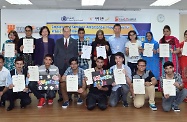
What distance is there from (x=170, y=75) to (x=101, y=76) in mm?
1246

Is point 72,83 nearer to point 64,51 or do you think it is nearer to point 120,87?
point 64,51

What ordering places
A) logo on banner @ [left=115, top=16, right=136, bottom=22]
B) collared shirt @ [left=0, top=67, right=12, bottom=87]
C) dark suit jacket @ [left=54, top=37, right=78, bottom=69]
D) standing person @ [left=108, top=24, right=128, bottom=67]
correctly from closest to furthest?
collared shirt @ [left=0, top=67, right=12, bottom=87], dark suit jacket @ [left=54, top=37, right=78, bottom=69], standing person @ [left=108, top=24, right=128, bottom=67], logo on banner @ [left=115, top=16, right=136, bottom=22]

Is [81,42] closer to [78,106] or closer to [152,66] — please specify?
[78,106]

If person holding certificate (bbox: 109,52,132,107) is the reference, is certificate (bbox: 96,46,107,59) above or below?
above

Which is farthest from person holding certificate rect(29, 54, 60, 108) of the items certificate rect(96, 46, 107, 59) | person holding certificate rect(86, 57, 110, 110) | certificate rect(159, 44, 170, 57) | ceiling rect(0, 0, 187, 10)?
ceiling rect(0, 0, 187, 10)

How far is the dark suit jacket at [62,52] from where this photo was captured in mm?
4871

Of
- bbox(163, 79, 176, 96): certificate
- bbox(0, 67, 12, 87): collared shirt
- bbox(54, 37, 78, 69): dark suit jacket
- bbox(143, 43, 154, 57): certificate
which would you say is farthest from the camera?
bbox(143, 43, 154, 57): certificate

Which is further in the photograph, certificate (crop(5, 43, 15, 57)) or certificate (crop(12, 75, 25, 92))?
certificate (crop(5, 43, 15, 57))

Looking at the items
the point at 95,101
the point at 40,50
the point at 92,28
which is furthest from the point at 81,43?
the point at 92,28

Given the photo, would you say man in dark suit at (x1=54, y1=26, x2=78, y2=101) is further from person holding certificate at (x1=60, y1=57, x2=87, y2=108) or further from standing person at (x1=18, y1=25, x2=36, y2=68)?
standing person at (x1=18, y1=25, x2=36, y2=68)

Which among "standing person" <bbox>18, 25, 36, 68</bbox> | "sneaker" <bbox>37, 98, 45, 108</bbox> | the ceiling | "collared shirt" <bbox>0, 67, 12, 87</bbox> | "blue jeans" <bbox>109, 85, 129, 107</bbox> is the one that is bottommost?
"sneaker" <bbox>37, 98, 45, 108</bbox>

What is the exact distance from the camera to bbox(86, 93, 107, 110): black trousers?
432 centimetres

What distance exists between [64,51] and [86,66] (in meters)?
0.67

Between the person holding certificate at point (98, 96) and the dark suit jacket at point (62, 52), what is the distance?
645 millimetres
